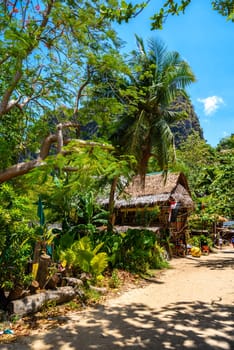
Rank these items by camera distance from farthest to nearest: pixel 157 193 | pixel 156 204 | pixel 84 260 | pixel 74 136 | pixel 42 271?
pixel 157 193, pixel 156 204, pixel 74 136, pixel 84 260, pixel 42 271

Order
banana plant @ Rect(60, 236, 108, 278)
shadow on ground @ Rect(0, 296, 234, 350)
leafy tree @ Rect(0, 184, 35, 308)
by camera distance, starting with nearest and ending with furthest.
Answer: shadow on ground @ Rect(0, 296, 234, 350) < leafy tree @ Rect(0, 184, 35, 308) < banana plant @ Rect(60, 236, 108, 278)

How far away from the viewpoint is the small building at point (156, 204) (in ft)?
45.9

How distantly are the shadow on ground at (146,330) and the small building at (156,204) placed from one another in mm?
7798

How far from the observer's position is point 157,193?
1454cm

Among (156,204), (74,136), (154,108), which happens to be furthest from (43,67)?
(156,204)

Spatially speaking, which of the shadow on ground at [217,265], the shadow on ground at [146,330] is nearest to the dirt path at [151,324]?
the shadow on ground at [146,330]

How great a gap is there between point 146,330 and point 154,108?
8850mm

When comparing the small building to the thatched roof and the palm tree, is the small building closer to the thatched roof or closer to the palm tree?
the thatched roof

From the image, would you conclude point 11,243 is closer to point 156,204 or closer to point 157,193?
point 156,204

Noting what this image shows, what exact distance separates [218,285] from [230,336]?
412 centimetres

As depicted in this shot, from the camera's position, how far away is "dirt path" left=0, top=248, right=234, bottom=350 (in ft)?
12.7

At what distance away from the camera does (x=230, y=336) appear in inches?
159

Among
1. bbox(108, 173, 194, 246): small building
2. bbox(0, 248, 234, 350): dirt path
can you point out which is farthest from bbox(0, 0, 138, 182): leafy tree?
bbox(108, 173, 194, 246): small building

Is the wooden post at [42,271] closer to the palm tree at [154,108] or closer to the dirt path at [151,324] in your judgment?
the dirt path at [151,324]
